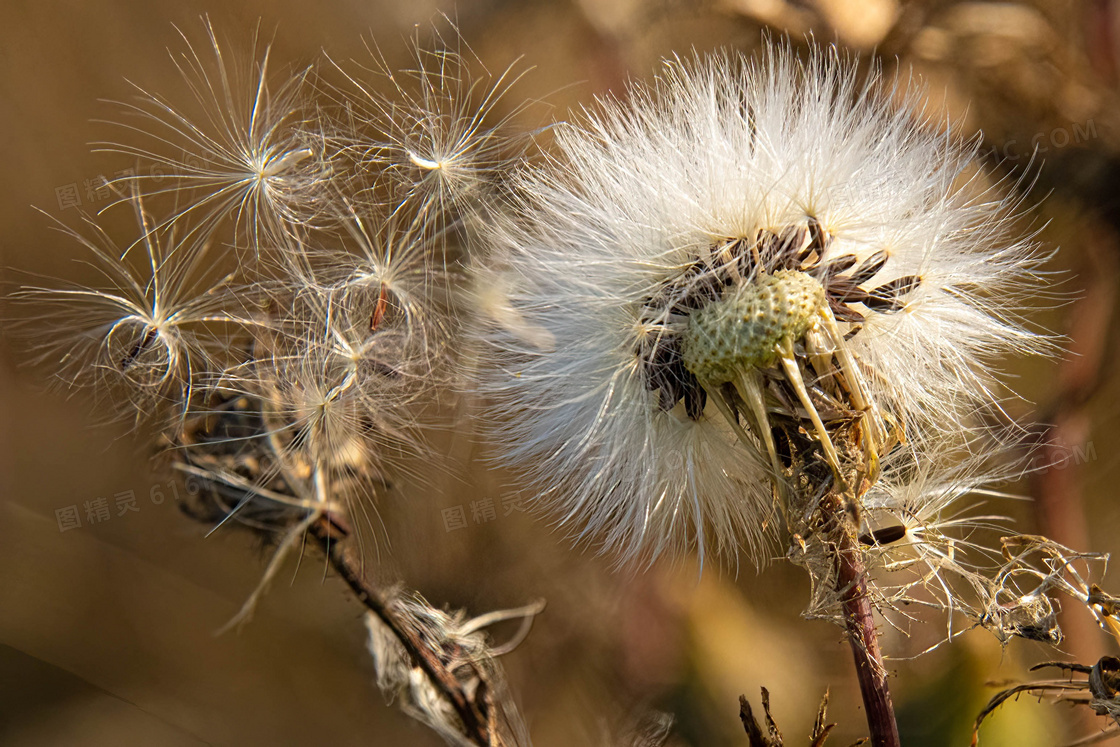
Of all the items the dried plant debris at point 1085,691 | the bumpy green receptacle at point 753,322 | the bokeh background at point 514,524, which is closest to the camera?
the bumpy green receptacle at point 753,322

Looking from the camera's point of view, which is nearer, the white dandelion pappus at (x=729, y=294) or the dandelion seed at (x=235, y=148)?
the white dandelion pappus at (x=729, y=294)

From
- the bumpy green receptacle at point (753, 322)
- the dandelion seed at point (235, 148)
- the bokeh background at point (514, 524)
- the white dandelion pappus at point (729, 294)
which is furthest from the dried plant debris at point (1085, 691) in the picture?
the dandelion seed at point (235, 148)

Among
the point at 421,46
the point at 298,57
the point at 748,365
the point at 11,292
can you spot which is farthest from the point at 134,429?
the point at 748,365

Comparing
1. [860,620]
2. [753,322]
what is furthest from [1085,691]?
[753,322]

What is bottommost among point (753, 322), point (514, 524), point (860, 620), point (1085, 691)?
point (1085, 691)

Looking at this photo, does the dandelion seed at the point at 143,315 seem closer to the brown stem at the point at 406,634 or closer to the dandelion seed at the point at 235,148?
the dandelion seed at the point at 235,148

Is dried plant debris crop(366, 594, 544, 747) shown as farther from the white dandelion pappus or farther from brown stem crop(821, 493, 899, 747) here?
brown stem crop(821, 493, 899, 747)

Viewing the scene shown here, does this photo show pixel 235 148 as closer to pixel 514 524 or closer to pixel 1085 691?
pixel 514 524

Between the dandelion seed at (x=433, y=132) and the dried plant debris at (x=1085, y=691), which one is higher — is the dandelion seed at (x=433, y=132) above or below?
above
